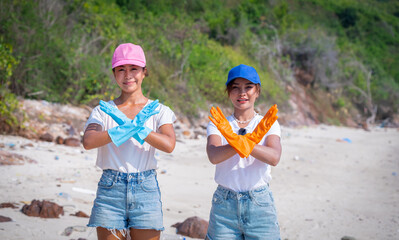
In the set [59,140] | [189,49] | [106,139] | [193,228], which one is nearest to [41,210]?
[193,228]

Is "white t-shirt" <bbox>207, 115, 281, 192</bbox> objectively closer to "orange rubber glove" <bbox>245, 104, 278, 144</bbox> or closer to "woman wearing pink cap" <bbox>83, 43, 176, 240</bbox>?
"orange rubber glove" <bbox>245, 104, 278, 144</bbox>

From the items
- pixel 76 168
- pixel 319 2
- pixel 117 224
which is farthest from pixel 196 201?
pixel 319 2

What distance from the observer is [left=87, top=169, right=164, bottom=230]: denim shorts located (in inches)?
82.1

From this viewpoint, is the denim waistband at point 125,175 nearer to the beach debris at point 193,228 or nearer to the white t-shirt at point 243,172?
the white t-shirt at point 243,172

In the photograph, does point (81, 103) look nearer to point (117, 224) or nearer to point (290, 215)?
point (290, 215)

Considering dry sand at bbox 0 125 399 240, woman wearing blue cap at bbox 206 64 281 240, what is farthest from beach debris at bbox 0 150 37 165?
woman wearing blue cap at bbox 206 64 281 240

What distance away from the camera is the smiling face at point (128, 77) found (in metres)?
2.24

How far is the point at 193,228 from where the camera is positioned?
3.40 m

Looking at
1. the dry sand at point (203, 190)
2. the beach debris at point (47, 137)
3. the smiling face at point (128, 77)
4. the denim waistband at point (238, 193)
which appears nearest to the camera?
the denim waistband at point (238, 193)

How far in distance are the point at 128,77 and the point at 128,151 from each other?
42cm

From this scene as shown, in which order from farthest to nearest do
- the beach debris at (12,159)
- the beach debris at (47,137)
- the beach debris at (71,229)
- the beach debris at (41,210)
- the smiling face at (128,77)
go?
the beach debris at (47,137) < the beach debris at (12,159) < the beach debris at (41,210) < the beach debris at (71,229) < the smiling face at (128,77)

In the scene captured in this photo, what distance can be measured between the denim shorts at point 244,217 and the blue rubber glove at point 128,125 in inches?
22.4

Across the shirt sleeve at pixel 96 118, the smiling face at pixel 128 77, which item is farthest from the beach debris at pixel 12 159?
the smiling face at pixel 128 77

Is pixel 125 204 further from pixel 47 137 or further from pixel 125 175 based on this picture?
pixel 47 137
